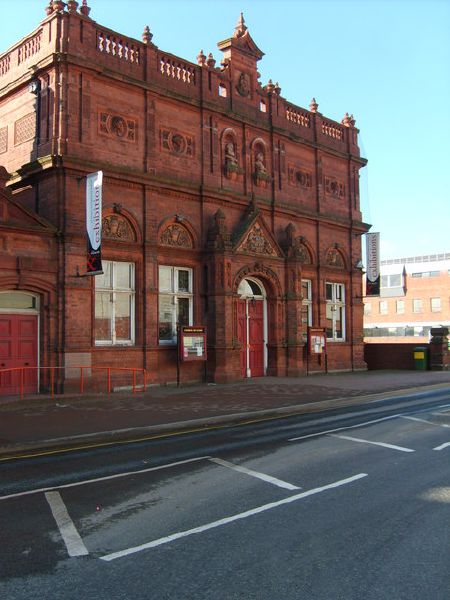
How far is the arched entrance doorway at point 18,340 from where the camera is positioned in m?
17.4

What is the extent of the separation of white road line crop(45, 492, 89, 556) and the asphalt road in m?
0.02

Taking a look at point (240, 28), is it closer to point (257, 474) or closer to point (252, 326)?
point (252, 326)

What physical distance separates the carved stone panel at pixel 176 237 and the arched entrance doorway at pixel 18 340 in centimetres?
528

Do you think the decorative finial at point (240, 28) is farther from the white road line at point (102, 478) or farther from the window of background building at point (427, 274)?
the window of background building at point (427, 274)

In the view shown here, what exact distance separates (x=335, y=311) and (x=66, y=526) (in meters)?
24.3

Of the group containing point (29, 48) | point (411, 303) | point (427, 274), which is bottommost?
point (411, 303)

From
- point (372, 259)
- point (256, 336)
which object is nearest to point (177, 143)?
point (256, 336)

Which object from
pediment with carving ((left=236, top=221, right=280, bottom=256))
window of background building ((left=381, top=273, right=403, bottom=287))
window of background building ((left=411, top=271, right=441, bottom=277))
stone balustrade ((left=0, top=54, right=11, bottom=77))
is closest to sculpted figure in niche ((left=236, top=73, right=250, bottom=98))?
pediment with carving ((left=236, top=221, right=280, bottom=256))

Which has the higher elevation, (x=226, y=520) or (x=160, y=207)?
(x=160, y=207)

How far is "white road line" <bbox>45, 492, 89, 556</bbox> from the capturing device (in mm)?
5445

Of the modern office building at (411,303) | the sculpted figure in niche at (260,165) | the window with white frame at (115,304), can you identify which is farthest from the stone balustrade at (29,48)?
the modern office building at (411,303)

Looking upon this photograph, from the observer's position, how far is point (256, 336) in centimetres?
2486

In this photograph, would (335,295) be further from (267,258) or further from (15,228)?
(15,228)

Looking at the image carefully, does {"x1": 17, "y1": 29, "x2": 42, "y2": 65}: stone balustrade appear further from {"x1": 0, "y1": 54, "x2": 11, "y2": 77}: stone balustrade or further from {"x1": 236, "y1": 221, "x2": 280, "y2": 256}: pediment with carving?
{"x1": 236, "y1": 221, "x2": 280, "y2": 256}: pediment with carving
